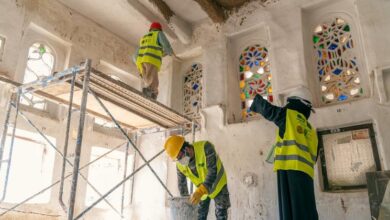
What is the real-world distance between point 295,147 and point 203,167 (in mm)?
993

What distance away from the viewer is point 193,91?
6.50m

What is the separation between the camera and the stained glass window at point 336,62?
15.7ft

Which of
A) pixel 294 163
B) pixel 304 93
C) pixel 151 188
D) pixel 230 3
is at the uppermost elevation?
pixel 230 3

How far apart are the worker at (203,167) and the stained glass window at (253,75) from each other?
210 cm

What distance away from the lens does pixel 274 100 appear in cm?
512

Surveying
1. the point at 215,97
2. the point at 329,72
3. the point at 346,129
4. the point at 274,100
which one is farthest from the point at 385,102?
the point at 215,97

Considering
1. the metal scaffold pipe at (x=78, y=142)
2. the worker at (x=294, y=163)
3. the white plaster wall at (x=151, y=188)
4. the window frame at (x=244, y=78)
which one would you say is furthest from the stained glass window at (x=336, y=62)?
the metal scaffold pipe at (x=78, y=142)

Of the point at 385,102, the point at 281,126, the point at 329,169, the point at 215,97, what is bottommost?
A: the point at 329,169

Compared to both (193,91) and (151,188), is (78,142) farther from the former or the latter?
(193,91)

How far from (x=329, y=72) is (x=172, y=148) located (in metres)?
2.79

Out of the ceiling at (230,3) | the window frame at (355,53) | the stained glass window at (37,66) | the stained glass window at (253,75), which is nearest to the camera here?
the window frame at (355,53)

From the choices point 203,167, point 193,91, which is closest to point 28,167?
point 203,167

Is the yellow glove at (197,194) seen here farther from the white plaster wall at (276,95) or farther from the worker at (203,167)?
the white plaster wall at (276,95)

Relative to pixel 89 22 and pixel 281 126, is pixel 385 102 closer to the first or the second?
pixel 281 126
